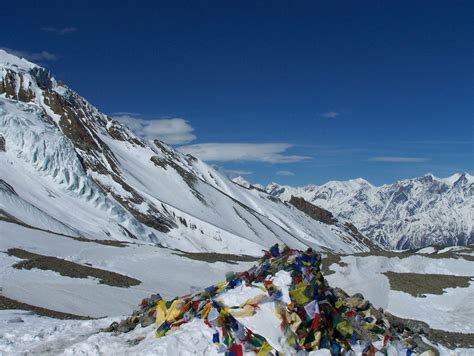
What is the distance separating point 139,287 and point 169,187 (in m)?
130

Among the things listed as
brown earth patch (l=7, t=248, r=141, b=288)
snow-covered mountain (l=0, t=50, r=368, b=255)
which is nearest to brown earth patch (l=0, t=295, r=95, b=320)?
brown earth patch (l=7, t=248, r=141, b=288)

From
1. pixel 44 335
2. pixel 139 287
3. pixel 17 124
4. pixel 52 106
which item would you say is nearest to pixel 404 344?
Result: pixel 44 335

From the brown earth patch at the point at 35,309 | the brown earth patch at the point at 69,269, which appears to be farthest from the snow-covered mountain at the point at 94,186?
the brown earth patch at the point at 35,309

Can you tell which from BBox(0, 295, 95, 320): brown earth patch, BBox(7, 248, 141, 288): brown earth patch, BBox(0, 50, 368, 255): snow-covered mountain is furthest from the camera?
BBox(0, 50, 368, 255): snow-covered mountain

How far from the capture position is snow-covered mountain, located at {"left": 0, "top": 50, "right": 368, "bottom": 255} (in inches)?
3295

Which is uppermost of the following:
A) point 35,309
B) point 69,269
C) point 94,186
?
point 94,186

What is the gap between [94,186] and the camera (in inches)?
4038

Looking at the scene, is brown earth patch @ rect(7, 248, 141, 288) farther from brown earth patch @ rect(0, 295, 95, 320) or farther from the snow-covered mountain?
the snow-covered mountain

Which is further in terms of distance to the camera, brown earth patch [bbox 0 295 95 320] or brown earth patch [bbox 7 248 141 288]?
brown earth patch [bbox 7 248 141 288]

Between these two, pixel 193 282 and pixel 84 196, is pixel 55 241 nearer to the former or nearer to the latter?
pixel 193 282

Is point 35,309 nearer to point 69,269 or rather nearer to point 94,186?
point 69,269

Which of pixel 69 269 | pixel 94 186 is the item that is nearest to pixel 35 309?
pixel 69 269

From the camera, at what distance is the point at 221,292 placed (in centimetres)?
1636

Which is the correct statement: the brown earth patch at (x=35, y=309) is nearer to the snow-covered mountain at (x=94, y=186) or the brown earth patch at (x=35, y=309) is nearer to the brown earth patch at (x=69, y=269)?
the brown earth patch at (x=69, y=269)
